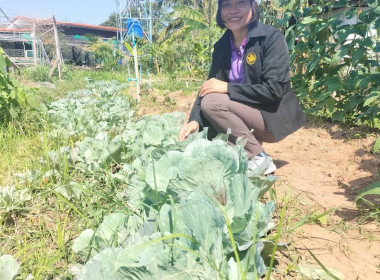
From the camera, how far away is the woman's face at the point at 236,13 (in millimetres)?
2221

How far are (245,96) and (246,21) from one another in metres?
0.48

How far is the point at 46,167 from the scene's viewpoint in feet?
7.53

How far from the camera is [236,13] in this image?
2.24 metres

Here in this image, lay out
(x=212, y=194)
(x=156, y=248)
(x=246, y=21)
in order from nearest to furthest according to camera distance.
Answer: (x=156, y=248) → (x=212, y=194) → (x=246, y=21)

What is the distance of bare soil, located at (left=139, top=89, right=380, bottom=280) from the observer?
142 cm

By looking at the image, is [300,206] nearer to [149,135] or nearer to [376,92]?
[149,135]

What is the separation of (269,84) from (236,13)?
19.9 inches

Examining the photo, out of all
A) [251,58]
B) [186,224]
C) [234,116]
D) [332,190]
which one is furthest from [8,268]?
[332,190]

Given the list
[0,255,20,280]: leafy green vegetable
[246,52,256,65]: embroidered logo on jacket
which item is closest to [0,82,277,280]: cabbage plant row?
[0,255,20,280]: leafy green vegetable

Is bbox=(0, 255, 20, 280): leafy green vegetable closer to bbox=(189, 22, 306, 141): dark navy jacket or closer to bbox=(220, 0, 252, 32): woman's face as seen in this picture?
bbox=(189, 22, 306, 141): dark navy jacket

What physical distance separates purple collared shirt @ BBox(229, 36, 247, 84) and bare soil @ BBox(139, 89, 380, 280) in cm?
78

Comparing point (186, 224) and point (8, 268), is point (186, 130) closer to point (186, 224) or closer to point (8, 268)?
point (186, 224)

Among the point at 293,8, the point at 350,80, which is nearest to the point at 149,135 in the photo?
the point at 350,80

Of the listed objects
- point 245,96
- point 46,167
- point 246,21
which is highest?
point 246,21
